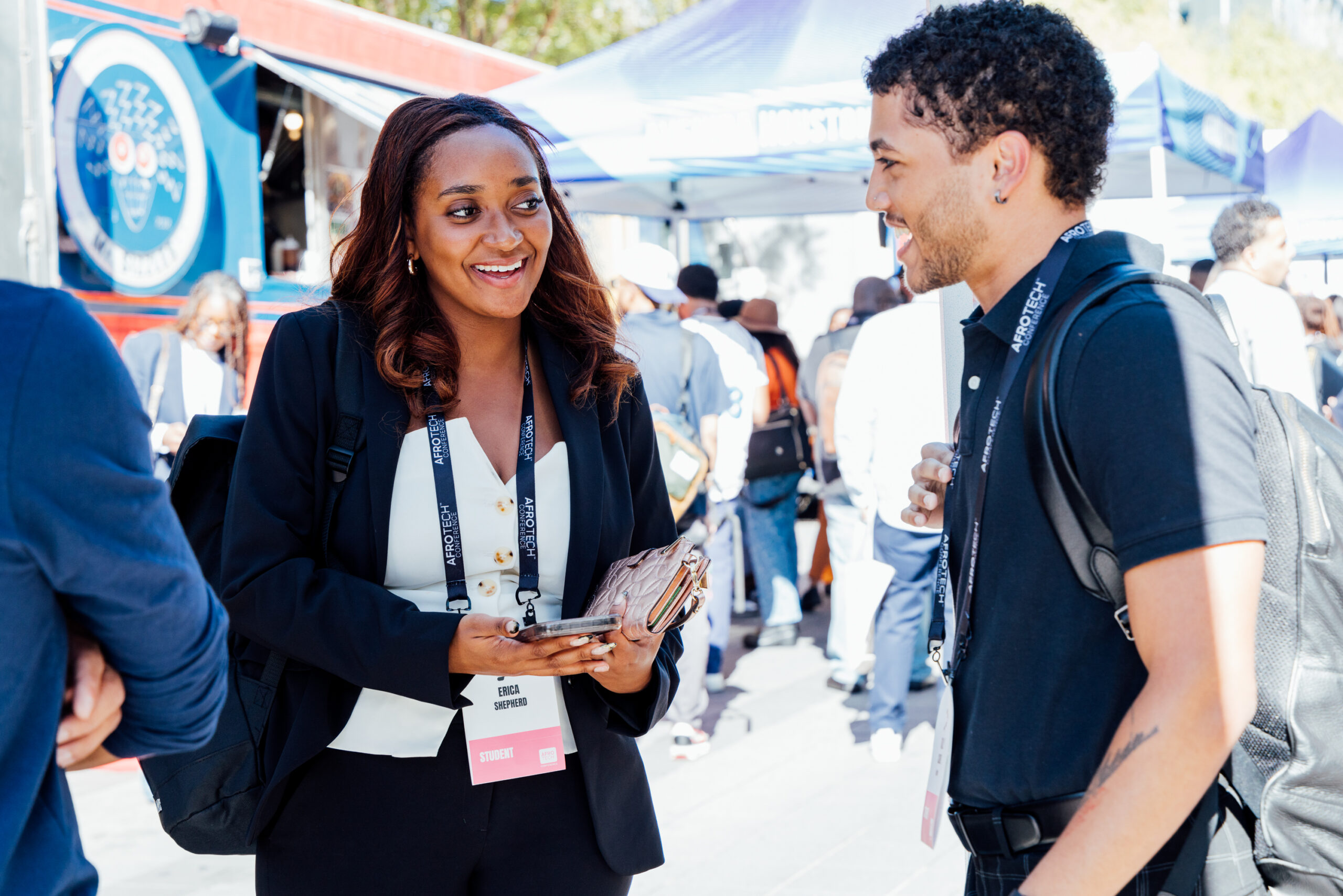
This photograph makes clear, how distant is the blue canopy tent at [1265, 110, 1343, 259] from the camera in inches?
554

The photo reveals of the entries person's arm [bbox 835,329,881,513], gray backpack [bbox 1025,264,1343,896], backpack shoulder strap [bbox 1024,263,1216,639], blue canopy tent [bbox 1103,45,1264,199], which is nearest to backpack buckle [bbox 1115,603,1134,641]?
backpack shoulder strap [bbox 1024,263,1216,639]

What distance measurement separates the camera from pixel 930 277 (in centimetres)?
167

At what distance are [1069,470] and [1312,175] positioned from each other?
590 inches

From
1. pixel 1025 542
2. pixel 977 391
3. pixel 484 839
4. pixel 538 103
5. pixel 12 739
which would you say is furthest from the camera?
pixel 538 103

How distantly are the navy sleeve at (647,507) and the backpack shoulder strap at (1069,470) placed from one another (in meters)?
0.88

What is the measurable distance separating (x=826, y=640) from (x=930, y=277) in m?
6.43

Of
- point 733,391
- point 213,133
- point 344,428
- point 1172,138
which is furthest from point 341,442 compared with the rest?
point 213,133

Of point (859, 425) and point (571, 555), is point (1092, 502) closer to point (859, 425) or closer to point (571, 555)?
point (571, 555)

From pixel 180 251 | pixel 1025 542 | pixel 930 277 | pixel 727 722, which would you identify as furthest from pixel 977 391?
pixel 180 251

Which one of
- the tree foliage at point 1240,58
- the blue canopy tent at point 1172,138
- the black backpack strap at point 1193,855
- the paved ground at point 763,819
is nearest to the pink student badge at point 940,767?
the black backpack strap at point 1193,855

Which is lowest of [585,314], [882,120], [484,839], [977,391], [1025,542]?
[484,839]

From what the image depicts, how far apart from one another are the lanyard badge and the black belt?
0.29 ft

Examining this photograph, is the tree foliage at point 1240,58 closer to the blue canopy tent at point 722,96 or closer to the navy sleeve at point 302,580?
the blue canopy tent at point 722,96

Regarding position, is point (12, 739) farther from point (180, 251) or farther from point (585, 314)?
point (180, 251)
